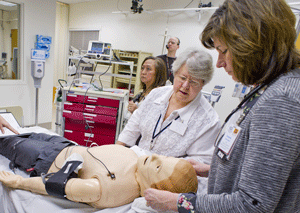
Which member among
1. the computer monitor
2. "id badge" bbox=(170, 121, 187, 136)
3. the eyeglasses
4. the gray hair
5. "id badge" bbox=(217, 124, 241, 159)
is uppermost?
the computer monitor

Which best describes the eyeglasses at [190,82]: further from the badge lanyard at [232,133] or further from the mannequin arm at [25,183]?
the mannequin arm at [25,183]

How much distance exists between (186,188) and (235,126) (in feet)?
1.61

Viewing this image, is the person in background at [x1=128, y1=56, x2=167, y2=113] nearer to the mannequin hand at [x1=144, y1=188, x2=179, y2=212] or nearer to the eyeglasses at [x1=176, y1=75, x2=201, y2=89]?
the eyeglasses at [x1=176, y1=75, x2=201, y2=89]

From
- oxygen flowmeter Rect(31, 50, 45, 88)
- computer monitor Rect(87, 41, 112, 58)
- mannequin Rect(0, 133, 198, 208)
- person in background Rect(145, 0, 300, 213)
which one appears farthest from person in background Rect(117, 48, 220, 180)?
oxygen flowmeter Rect(31, 50, 45, 88)

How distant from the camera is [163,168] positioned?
1.01 m

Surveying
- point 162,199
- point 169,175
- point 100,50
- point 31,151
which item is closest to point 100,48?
point 100,50

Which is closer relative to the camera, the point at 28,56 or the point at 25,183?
the point at 25,183

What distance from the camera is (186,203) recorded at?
68 cm

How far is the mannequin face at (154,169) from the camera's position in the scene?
0.99m

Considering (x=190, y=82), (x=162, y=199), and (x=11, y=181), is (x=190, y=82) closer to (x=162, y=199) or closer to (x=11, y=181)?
(x=162, y=199)

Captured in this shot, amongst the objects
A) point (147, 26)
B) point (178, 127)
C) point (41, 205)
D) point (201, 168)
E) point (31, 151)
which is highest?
point (147, 26)

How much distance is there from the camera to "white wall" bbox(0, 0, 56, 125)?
3.17 meters

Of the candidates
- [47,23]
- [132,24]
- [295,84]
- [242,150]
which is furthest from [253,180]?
[132,24]

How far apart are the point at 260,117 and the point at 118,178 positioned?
81cm
